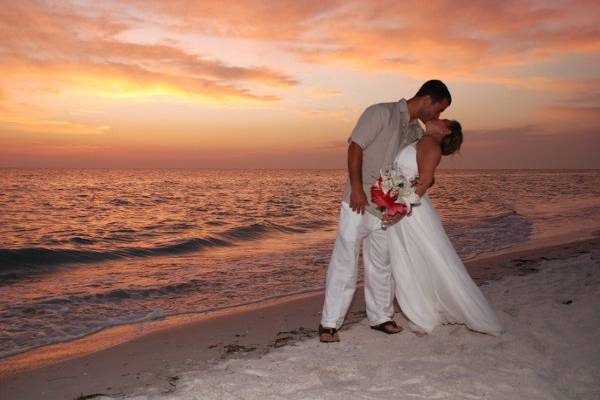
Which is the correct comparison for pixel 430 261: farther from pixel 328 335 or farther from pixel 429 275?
pixel 328 335

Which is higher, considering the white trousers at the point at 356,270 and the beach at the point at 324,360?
the white trousers at the point at 356,270

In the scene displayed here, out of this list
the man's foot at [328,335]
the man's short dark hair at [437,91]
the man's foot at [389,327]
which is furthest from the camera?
the man's foot at [389,327]

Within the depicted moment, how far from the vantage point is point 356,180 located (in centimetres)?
452

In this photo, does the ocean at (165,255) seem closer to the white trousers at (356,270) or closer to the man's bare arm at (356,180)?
the white trousers at (356,270)

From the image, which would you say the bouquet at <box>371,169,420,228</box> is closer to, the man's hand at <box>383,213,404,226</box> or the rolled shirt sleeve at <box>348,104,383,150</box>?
the man's hand at <box>383,213,404,226</box>

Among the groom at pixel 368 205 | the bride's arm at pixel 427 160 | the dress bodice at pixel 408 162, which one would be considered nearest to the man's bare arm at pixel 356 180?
the groom at pixel 368 205

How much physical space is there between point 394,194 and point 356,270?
95 cm

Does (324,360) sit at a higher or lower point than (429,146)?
lower

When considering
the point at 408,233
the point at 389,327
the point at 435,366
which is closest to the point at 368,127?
the point at 408,233

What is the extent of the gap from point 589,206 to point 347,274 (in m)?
23.1

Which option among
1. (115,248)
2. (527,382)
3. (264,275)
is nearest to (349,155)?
(527,382)

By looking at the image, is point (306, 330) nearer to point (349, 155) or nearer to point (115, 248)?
point (349, 155)

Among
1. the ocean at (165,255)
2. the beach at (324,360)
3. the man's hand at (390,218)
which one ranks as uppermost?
the man's hand at (390,218)

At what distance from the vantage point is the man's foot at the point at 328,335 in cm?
472
